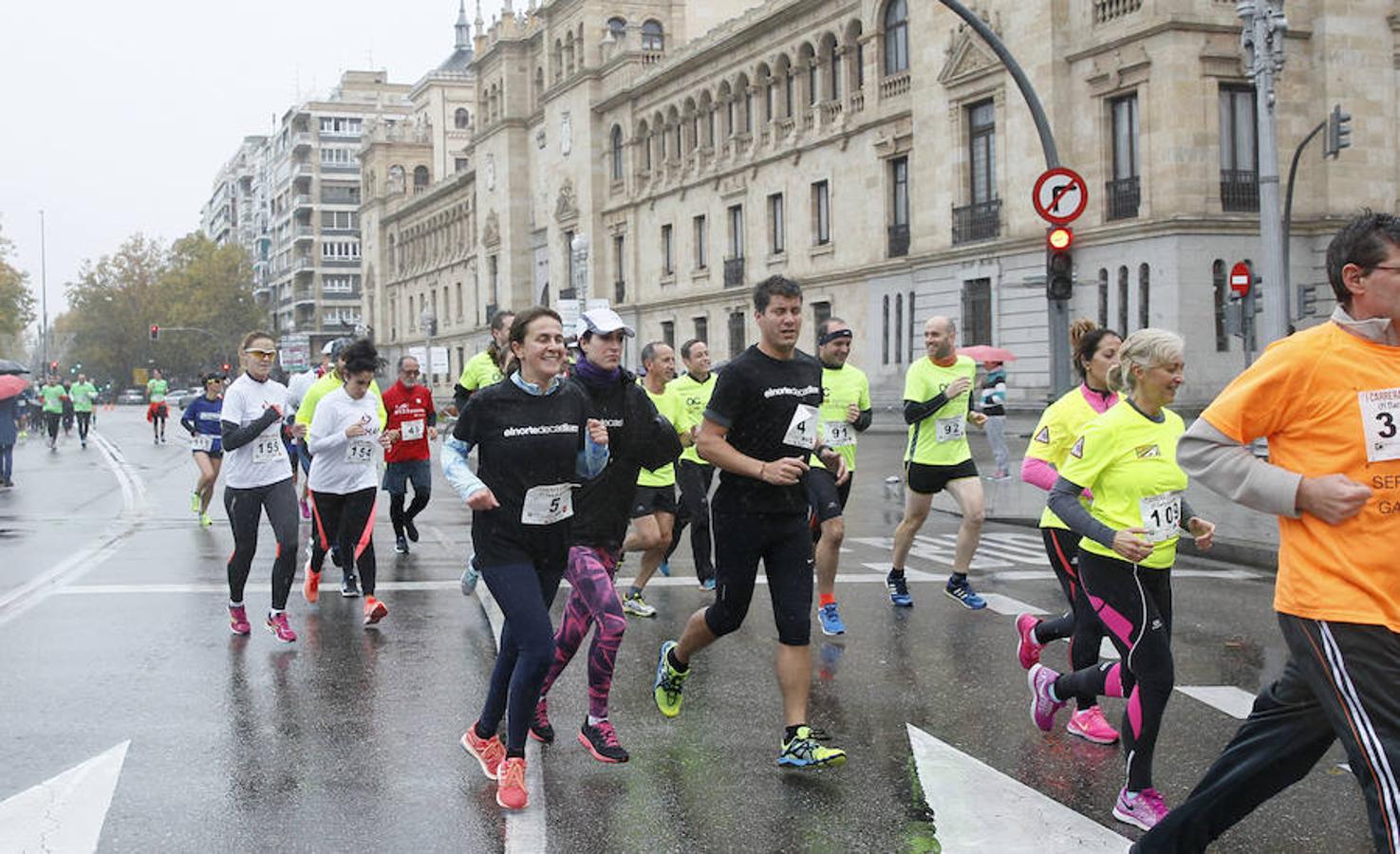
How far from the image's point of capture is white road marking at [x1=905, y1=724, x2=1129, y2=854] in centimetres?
479

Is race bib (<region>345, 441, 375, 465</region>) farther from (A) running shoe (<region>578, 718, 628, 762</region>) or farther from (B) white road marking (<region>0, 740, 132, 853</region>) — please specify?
(A) running shoe (<region>578, 718, 628, 762</region>)

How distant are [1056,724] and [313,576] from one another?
5513 mm

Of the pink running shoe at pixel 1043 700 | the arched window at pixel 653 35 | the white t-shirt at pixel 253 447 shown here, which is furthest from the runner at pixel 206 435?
the arched window at pixel 653 35

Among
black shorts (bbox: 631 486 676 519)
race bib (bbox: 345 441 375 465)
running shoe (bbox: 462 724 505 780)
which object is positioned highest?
race bib (bbox: 345 441 375 465)

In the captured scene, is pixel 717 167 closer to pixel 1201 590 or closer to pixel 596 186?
pixel 596 186

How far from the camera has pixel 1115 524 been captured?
5461mm

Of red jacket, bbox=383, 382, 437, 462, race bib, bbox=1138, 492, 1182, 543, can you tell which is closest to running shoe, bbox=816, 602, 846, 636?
race bib, bbox=1138, 492, 1182, 543

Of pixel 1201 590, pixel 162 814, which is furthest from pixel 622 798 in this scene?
pixel 1201 590

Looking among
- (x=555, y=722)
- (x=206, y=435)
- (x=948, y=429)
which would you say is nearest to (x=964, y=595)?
(x=948, y=429)

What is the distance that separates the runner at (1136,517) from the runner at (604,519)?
73.7 inches

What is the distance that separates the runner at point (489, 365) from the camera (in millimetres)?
10055

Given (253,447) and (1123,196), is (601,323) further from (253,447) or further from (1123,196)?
(1123,196)

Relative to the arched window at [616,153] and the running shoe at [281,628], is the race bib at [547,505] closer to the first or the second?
the running shoe at [281,628]

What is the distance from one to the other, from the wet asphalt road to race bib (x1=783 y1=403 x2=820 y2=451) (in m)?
1.28
